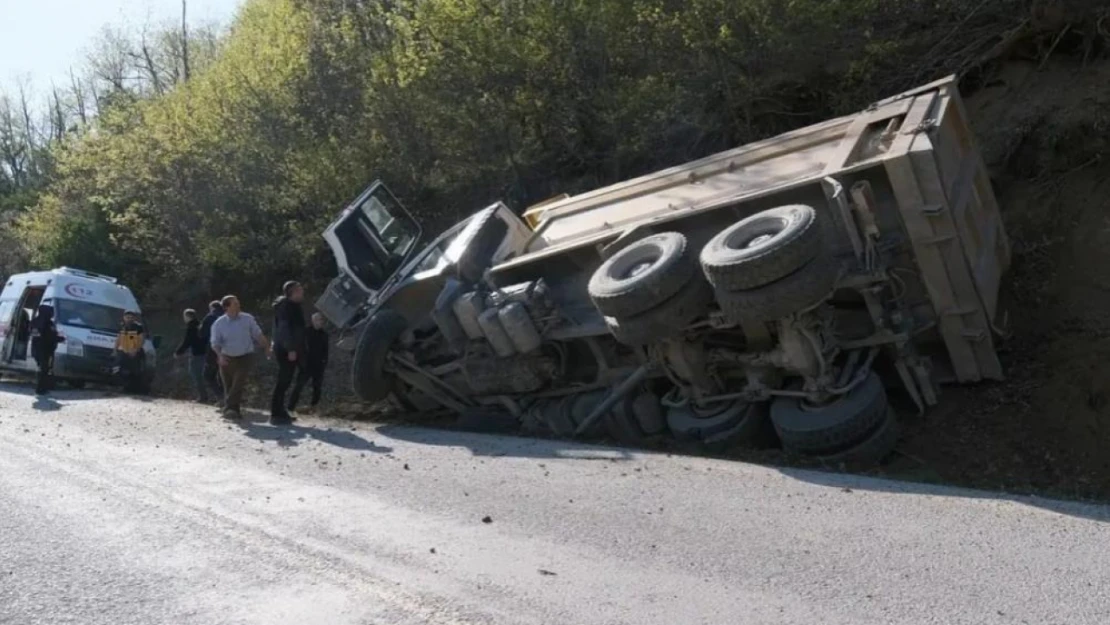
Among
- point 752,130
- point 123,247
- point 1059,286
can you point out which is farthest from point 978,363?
point 123,247

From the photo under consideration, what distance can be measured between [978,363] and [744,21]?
653cm

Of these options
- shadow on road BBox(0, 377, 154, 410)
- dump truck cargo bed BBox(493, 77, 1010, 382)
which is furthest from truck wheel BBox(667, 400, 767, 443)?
shadow on road BBox(0, 377, 154, 410)

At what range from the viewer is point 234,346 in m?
12.5

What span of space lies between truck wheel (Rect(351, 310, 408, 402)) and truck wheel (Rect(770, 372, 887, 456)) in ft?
15.6

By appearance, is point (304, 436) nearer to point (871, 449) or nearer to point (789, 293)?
point (789, 293)

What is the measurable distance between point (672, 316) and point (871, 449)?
1.80 metres

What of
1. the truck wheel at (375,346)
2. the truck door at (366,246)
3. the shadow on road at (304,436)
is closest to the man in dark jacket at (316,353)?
the truck door at (366,246)

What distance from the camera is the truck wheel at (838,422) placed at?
7.88 meters

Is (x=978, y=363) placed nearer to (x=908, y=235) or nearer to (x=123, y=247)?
(x=908, y=235)

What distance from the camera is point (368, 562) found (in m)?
5.81

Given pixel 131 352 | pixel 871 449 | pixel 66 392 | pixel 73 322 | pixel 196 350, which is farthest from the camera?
pixel 73 322

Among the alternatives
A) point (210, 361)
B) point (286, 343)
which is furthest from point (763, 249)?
point (210, 361)

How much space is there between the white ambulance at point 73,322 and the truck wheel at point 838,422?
561 inches

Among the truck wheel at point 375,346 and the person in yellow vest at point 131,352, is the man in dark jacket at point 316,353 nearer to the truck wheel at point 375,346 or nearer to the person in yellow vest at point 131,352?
the truck wheel at point 375,346
